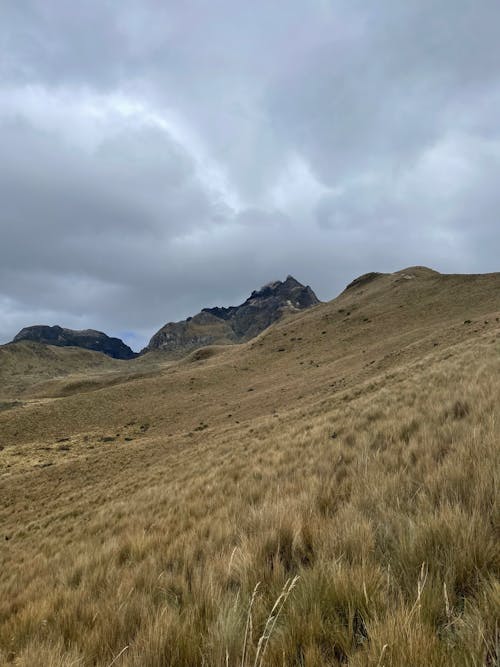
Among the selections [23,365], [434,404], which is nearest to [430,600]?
[434,404]

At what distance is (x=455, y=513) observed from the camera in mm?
2762

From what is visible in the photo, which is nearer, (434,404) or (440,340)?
(434,404)

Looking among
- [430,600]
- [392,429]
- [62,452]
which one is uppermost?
[430,600]

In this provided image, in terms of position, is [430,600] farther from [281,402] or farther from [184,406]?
[184,406]

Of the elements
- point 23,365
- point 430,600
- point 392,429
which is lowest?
point 392,429

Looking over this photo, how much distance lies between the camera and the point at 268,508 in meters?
4.53

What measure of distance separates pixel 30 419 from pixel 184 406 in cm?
1666

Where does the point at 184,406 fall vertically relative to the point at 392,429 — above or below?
below

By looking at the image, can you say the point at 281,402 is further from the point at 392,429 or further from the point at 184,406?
the point at 392,429

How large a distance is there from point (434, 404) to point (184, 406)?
35433mm

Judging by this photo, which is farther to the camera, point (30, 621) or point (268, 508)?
point (268, 508)

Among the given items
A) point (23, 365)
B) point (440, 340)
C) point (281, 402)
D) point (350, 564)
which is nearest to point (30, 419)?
point (281, 402)

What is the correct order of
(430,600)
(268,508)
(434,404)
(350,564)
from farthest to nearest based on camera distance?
(434,404) < (268,508) < (350,564) < (430,600)

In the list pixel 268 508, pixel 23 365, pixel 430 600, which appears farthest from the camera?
pixel 23 365
